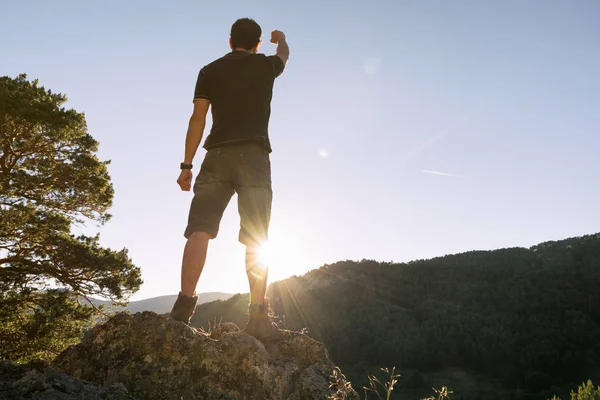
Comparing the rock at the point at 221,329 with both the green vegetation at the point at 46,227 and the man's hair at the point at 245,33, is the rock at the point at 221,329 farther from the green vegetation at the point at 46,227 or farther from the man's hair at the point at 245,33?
the green vegetation at the point at 46,227

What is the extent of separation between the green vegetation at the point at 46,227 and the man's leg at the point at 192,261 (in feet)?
30.6

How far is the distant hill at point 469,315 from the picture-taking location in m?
44.1

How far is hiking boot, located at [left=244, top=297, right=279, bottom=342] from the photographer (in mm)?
3221

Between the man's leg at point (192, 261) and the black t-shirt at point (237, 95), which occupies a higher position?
the black t-shirt at point (237, 95)

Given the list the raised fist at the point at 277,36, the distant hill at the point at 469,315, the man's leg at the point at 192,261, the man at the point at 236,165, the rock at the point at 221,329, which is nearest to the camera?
the man's leg at the point at 192,261

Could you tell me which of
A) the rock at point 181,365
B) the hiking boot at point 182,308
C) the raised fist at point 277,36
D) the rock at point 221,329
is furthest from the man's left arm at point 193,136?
the rock at point 221,329

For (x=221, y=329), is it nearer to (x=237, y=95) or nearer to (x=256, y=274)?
(x=256, y=274)

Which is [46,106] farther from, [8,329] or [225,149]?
[225,149]

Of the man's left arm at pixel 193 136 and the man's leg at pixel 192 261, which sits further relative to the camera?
the man's left arm at pixel 193 136

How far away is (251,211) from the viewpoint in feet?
10.6

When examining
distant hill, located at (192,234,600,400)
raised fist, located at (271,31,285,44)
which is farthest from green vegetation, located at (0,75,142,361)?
distant hill, located at (192,234,600,400)

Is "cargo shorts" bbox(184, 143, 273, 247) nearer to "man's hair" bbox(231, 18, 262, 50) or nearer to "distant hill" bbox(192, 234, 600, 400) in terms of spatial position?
"man's hair" bbox(231, 18, 262, 50)

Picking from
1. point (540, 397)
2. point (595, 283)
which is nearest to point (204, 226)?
point (540, 397)

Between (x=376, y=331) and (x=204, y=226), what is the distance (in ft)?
172
